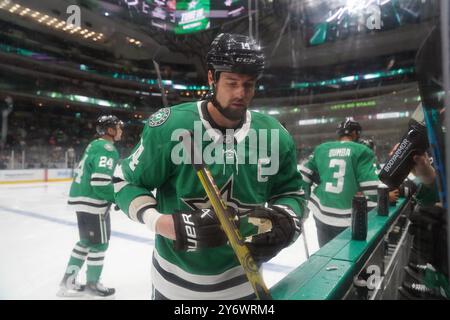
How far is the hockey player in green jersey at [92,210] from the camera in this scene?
167 cm

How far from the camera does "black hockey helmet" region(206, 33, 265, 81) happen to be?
0.69m

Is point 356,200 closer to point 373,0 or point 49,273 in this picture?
point 373,0

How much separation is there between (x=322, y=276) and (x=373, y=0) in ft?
3.99

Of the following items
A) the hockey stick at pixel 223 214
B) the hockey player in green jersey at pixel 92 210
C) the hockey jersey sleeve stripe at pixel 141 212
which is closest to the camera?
the hockey stick at pixel 223 214

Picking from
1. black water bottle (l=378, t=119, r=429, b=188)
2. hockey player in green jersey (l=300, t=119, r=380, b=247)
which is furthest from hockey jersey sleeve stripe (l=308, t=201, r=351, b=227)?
black water bottle (l=378, t=119, r=429, b=188)

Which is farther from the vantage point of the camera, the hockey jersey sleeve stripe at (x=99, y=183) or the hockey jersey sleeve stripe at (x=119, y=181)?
the hockey jersey sleeve stripe at (x=99, y=183)

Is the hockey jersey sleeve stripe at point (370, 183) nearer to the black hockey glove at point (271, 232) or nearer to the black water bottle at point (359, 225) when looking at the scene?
the black water bottle at point (359, 225)

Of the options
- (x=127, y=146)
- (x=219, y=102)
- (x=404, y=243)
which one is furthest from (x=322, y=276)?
(x=404, y=243)

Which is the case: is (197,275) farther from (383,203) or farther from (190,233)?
(383,203)

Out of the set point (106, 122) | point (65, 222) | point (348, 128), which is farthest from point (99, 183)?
point (65, 222)

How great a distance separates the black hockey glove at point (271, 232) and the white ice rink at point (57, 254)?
130cm

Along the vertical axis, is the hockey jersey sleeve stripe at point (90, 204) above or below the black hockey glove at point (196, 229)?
below

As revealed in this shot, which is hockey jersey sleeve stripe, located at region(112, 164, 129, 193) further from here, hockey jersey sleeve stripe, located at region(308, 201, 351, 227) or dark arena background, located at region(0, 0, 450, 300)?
hockey jersey sleeve stripe, located at region(308, 201, 351, 227)

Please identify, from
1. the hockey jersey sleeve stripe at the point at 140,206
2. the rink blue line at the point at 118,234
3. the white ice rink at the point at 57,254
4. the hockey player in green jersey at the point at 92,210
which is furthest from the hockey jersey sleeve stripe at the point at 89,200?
the hockey jersey sleeve stripe at the point at 140,206
